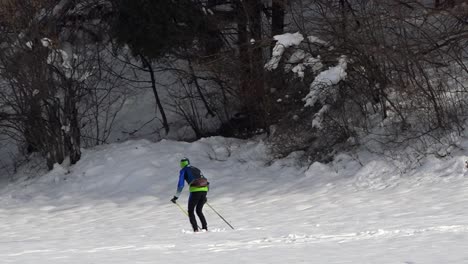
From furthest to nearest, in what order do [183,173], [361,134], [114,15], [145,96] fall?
[145,96], [114,15], [361,134], [183,173]

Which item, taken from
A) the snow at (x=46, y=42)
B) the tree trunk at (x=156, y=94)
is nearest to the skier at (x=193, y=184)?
the snow at (x=46, y=42)

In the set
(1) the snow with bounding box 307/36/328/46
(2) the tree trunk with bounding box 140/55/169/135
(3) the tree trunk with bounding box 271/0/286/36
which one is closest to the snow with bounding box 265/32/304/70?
(1) the snow with bounding box 307/36/328/46

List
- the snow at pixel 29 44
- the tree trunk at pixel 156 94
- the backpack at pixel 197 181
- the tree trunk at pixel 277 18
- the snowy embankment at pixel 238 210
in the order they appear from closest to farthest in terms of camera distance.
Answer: the snowy embankment at pixel 238 210
the backpack at pixel 197 181
the tree trunk at pixel 277 18
the snow at pixel 29 44
the tree trunk at pixel 156 94

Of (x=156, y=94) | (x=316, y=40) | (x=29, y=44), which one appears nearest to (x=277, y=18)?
(x=316, y=40)

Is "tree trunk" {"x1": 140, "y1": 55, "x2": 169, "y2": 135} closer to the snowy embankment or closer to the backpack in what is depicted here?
the snowy embankment

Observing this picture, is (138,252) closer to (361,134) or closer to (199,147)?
(361,134)

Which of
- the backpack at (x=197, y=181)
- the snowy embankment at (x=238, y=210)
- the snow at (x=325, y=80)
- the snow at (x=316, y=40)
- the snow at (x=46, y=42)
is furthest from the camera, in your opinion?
the snow at (x=46, y=42)

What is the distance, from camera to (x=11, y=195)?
1001 inches

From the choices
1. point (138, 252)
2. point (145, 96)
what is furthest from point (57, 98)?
point (138, 252)

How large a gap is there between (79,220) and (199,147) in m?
6.09

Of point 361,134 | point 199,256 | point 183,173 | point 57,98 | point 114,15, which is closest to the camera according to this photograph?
point 199,256

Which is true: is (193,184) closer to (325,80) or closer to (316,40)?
(325,80)

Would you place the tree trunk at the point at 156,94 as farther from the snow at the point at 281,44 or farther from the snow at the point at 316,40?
the snow at the point at 316,40

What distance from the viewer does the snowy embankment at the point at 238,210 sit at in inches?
453
